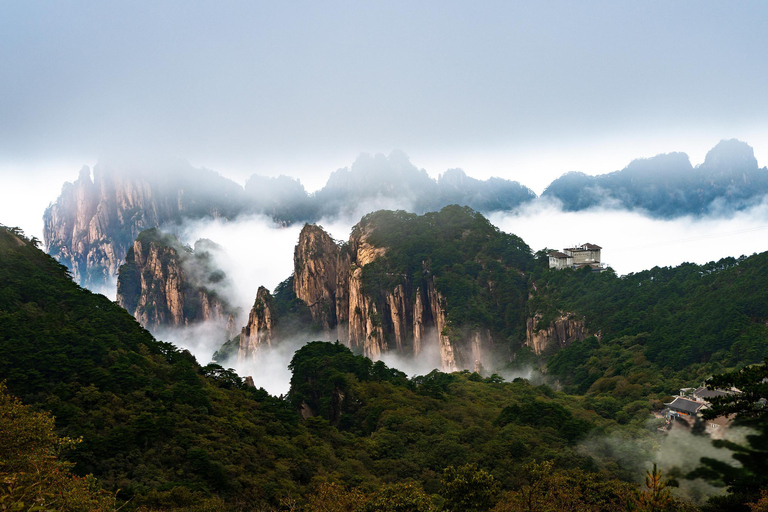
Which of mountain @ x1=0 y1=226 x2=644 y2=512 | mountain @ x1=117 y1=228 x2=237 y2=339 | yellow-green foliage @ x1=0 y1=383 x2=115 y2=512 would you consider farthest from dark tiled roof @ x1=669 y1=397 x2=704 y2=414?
mountain @ x1=117 y1=228 x2=237 y2=339

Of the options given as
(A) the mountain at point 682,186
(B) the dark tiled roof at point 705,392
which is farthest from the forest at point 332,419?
(A) the mountain at point 682,186

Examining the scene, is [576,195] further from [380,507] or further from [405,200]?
[380,507]

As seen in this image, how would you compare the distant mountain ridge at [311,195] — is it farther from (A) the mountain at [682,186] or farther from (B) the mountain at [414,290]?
(B) the mountain at [414,290]

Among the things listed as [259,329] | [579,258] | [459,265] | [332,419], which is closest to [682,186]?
[579,258]

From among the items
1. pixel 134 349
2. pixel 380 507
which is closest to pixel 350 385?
pixel 134 349

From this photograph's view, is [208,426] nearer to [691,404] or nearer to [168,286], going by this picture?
[691,404]

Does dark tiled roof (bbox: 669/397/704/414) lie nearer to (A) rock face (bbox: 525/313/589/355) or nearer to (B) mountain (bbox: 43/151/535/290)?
(A) rock face (bbox: 525/313/589/355)

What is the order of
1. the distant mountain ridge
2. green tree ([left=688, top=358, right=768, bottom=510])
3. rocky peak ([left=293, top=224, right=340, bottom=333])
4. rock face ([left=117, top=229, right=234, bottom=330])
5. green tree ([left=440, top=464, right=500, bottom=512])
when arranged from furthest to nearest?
the distant mountain ridge < rock face ([left=117, top=229, right=234, bottom=330]) < rocky peak ([left=293, top=224, right=340, bottom=333]) < green tree ([left=440, top=464, right=500, bottom=512]) < green tree ([left=688, top=358, right=768, bottom=510])
